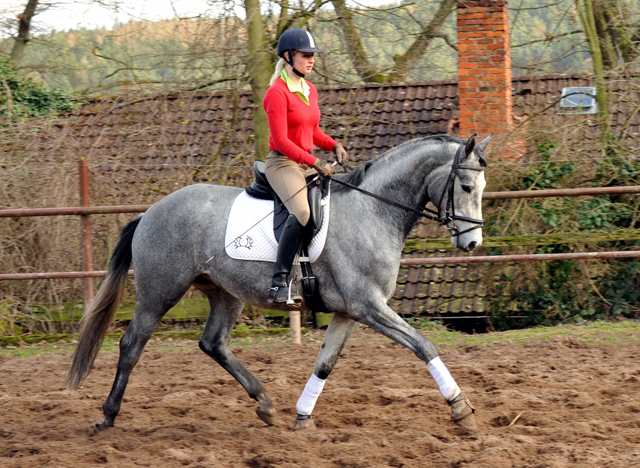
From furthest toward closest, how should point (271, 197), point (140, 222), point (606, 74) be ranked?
point (606, 74) → point (140, 222) → point (271, 197)

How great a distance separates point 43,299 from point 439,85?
7997 millimetres

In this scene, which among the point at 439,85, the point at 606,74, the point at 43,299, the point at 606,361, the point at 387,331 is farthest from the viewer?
the point at 439,85

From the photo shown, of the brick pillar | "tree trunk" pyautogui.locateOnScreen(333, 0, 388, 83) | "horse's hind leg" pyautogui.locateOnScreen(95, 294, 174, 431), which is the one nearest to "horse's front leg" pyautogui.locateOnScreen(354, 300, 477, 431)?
"horse's hind leg" pyautogui.locateOnScreen(95, 294, 174, 431)

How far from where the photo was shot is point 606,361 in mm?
6148

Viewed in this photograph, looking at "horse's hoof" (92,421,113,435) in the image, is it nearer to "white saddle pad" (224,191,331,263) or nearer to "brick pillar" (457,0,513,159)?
"white saddle pad" (224,191,331,263)

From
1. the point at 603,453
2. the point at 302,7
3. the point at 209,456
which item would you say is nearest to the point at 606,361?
the point at 603,453

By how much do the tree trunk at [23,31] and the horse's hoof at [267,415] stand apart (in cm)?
1243

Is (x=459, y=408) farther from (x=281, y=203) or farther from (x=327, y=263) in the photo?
(x=281, y=203)

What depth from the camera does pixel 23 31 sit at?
48.9ft

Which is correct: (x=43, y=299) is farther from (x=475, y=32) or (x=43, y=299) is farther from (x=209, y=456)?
(x=475, y=32)

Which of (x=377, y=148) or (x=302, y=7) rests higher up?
(x=302, y=7)

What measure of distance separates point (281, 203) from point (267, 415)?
56.8 inches

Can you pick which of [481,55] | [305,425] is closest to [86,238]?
[305,425]

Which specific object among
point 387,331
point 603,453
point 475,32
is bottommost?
point 603,453
